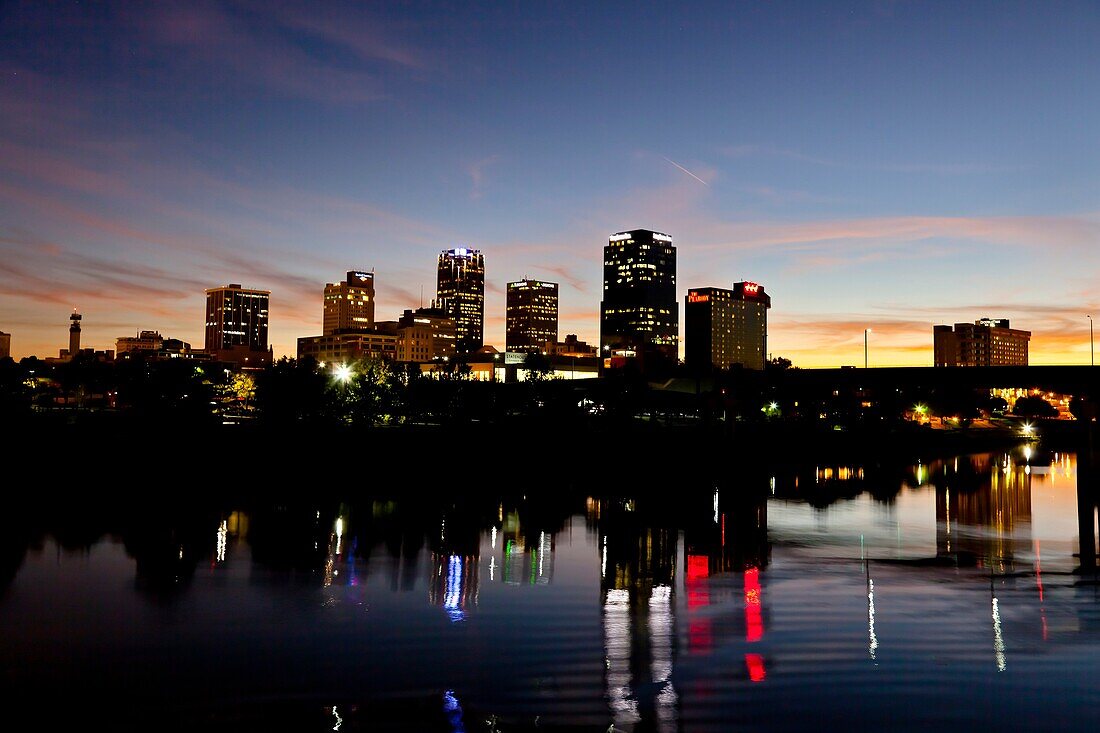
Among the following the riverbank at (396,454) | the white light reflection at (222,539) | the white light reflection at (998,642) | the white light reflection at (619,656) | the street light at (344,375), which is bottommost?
the white light reflection at (998,642)

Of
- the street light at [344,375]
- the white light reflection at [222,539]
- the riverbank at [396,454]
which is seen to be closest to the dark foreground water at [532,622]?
the white light reflection at [222,539]

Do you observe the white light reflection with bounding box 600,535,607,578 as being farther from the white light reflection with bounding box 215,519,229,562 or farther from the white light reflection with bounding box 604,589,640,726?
the white light reflection with bounding box 215,519,229,562

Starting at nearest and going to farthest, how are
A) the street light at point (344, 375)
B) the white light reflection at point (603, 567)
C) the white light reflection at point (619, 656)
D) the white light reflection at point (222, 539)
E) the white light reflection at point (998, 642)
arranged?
the white light reflection at point (619, 656), the white light reflection at point (998, 642), the white light reflection at point (603, 567), the white light reflection at point (222, 539), the street light at point (344, 375)

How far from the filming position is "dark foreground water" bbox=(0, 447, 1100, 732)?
16.0 m

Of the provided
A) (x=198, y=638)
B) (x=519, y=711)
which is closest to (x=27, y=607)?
(x=198, y=638)

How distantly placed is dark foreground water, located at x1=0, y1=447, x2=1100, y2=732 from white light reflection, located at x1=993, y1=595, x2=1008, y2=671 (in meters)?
0.09

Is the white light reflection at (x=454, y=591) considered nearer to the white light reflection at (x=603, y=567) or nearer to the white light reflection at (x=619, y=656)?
the white light reflection at (x=619, y=656)

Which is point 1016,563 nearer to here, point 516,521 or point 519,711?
point 516,521

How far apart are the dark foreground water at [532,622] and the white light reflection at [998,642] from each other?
9cm

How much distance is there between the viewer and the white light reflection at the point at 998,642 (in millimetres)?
19266

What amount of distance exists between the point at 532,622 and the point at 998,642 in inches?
452

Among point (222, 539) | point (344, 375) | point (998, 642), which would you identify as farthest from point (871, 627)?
point (344, 375)

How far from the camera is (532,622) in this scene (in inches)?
883

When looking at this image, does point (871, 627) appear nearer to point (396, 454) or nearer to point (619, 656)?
point (619, 656)
